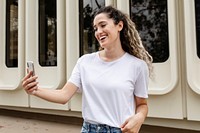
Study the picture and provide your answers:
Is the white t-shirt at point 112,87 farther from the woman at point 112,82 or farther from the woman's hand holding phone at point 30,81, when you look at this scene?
the woman's hand holding phone at point 30,81

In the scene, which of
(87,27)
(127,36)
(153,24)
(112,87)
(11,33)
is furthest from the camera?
(11,33)

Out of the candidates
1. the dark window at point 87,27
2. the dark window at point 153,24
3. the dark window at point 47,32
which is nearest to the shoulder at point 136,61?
the dark window at point 153,24

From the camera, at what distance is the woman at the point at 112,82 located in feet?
4.56

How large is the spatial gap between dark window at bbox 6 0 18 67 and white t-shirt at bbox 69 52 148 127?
552 centimetres

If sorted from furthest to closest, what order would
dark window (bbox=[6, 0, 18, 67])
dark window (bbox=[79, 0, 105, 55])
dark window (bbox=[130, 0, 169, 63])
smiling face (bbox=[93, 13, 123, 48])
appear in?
dark window (bbox=[6, 0, 18, 67]) → dark window (bbox=[79, 0, 105, 55]) → dark window (bbox=[130, 0, 169, 63]) → smiling face (bbox=[93, 13, 123, 48])

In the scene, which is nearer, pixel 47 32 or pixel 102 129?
pixel 102 129

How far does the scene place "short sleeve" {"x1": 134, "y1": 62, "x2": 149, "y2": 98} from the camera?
1.46 metres

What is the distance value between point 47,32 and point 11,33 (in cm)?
134

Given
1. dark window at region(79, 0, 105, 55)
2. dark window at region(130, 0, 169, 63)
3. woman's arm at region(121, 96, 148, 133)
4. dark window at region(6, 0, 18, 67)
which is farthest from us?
dark window at region(6, 0, 18, 67)

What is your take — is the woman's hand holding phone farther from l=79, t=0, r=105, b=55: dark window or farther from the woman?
l=79, t=0, r=105, b=55: dark window

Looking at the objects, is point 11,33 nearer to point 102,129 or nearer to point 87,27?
point 87,27

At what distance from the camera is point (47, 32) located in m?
6.08

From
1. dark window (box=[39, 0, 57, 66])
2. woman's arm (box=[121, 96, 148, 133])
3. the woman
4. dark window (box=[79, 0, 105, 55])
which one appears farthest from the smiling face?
dark window (box=[39, 0, 57, 66])

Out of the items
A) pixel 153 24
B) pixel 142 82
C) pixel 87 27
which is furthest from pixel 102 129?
pixel 87 27
